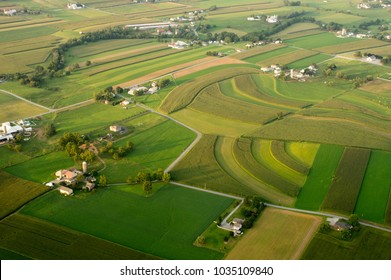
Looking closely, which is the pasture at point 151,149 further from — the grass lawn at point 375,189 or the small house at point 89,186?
the grass lawn at point 375,189

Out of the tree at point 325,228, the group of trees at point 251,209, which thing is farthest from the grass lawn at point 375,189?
the group of trees at point 251,209

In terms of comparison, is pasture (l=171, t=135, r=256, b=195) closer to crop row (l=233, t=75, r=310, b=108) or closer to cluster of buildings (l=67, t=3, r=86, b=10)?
crop row (l=233, t=75, r=310, b=108)

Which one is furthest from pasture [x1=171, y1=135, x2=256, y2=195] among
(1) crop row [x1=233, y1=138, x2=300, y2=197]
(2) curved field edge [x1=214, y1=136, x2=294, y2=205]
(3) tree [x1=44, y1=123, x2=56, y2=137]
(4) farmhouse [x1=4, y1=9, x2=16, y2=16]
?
(4) farmhouse [x1=4, y1=9, x2=16, y2=16]

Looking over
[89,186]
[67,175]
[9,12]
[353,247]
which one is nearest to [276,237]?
[353,247]

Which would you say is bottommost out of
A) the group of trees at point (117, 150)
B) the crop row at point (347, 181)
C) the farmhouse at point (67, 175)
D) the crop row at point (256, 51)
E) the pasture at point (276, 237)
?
the pasture at point (276, 237)
